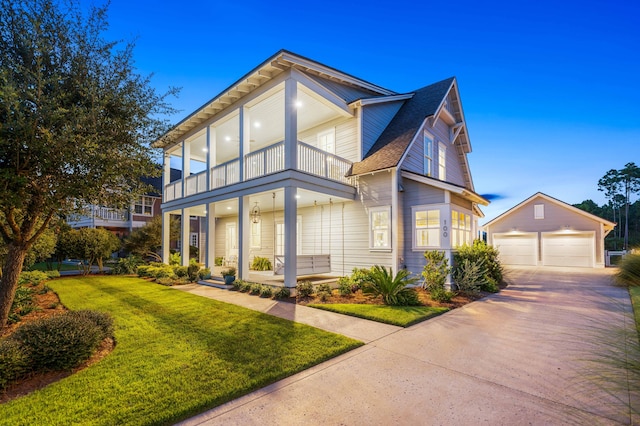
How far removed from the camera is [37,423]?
2.74 m

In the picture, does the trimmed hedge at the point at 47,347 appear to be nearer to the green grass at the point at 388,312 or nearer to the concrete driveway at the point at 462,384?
the concrete driveway at the point at 462,384

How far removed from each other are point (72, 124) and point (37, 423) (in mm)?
4244

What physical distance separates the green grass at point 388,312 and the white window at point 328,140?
728cm

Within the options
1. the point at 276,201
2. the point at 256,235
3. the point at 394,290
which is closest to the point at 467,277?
the point at 394,290

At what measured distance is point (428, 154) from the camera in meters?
13.6

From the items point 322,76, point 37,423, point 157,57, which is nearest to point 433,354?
point 37,423

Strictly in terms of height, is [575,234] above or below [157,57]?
below

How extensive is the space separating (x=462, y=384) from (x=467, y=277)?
664cm

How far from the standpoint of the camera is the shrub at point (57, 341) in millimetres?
3805

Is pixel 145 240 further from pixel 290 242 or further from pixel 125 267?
pixel 290 242

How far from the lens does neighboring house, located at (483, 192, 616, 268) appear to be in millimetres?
18938

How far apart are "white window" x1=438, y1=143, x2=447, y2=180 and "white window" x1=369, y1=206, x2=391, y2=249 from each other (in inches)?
211

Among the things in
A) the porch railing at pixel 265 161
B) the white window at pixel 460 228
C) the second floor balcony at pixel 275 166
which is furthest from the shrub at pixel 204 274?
the white window at pixel 460 228

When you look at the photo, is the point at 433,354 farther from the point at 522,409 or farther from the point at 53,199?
the point at 53,199
